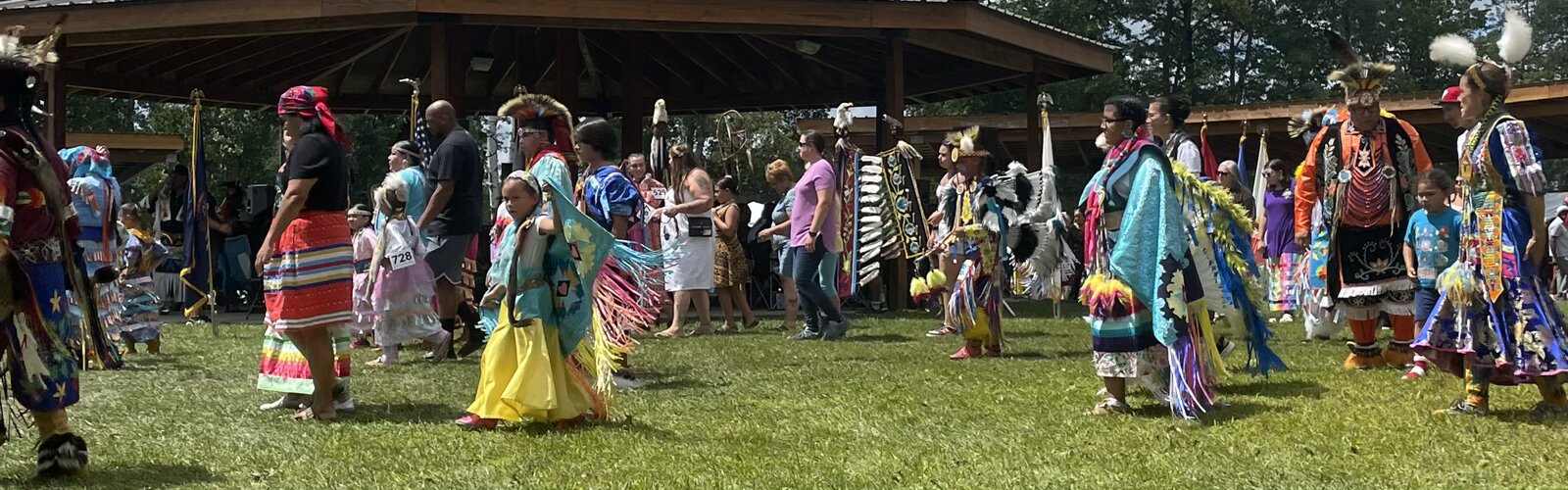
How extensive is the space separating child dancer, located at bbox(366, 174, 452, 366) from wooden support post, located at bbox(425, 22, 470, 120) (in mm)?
2888

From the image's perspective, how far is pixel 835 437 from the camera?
224 inches

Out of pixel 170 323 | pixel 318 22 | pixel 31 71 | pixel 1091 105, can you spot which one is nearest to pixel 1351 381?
pixel 31 71

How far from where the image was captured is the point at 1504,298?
5828 mm

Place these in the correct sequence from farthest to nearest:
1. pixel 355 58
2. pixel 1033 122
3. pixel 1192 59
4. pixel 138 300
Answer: pixel 1192 59 → pixel 355 58 → pixel 1033 122 → pixel 138 300

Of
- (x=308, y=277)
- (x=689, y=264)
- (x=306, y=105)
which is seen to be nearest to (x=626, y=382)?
(x=308, y=277)

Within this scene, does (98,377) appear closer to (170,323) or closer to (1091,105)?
(170,323)

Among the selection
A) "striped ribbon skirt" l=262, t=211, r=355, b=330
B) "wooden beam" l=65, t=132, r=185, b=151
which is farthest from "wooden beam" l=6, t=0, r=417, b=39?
"wooden beam" l=65, t=132, r=185, b=151

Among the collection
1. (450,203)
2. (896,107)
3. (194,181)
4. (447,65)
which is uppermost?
(447,65)

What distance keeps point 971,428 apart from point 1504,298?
7.19ft

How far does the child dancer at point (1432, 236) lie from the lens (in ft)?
23.2

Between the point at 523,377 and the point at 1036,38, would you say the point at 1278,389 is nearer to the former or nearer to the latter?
the point at 523,377

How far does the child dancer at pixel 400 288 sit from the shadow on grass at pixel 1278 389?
15.2 feet

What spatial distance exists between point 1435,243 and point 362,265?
20.8 ft

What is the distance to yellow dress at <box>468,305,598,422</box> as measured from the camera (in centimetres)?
576
